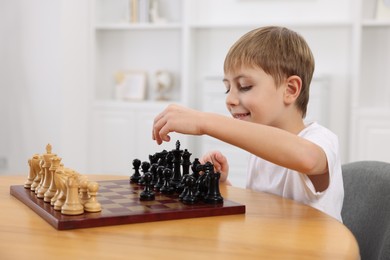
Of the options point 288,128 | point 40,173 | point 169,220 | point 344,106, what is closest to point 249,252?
point 169,220

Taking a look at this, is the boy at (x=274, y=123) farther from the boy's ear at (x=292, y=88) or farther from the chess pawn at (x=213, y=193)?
the chess pawn at (x=213, y=193)

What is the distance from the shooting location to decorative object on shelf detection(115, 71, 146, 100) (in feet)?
16.0

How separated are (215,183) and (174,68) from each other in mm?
3640

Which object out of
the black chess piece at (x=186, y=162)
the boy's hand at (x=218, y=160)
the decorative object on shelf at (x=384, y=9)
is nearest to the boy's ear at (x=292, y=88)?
the boy's hand at (x=218, y=160)

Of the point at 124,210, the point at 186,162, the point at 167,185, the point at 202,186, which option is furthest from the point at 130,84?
the point at 124,210

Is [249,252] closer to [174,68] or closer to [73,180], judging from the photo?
[73,180]

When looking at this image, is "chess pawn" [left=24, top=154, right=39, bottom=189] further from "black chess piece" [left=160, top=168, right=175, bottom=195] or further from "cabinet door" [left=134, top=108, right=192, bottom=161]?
"cabinet door" [left=134, top=108, right=192, bottom=161]

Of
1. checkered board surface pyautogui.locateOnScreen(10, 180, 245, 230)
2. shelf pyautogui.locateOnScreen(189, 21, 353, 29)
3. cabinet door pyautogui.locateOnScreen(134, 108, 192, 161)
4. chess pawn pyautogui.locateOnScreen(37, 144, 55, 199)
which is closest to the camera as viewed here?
checkered board surface pyautogui.locateOnScreen(10, 180, 245, 230)

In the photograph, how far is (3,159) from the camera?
478 centimetres

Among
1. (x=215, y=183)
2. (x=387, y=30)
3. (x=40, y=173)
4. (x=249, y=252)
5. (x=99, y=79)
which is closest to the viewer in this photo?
(x=249, y=252)

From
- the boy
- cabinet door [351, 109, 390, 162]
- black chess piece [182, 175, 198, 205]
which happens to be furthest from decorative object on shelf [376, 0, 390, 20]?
black chess piece [182, 175, 198, 205]

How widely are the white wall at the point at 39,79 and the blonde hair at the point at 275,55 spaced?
3.06 meters

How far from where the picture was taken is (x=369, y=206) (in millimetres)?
1606

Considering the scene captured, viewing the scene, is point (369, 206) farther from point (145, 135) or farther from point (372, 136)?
point (145, 135)
